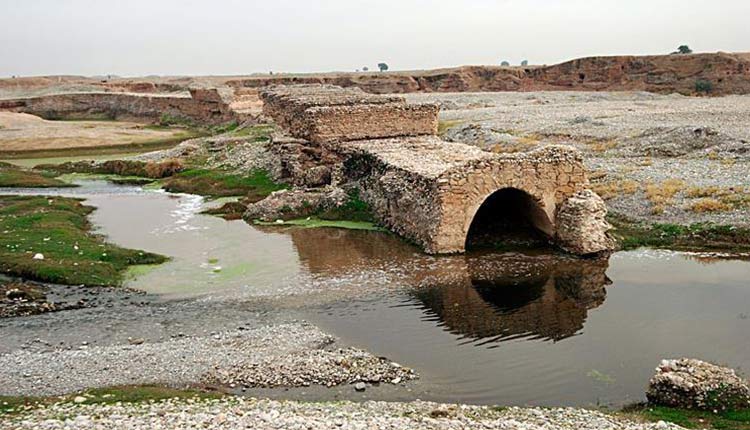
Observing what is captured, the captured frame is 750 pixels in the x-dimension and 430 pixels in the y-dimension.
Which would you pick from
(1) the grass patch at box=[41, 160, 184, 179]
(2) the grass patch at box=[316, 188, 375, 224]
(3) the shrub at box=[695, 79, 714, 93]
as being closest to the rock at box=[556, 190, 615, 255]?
(2) the grass patch at box=[316, 188, 375, 224]

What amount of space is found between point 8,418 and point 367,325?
6.93 metres

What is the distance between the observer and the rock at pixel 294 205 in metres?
25.6

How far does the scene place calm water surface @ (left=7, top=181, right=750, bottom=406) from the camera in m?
12.5

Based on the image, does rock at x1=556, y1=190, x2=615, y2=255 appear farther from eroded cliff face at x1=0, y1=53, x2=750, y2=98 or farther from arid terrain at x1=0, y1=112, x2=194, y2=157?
eroded cliff face at x1=0, y1=53, x2=750, y2=98

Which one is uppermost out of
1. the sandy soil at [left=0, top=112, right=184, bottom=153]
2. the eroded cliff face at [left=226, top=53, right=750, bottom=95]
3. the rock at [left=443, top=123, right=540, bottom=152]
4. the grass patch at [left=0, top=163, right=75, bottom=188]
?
the eroded cliff face at [left=226, top=53, right=750, bottom=95]

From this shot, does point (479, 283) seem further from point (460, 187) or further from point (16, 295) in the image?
point (16, 295)

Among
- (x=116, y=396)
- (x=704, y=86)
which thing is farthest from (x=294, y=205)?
(x=704, y=86)

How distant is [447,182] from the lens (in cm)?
1922

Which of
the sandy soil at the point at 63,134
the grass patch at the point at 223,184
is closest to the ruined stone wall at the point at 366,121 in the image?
the grass patch at the point at 223,184

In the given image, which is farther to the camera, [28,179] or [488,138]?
[28,179]

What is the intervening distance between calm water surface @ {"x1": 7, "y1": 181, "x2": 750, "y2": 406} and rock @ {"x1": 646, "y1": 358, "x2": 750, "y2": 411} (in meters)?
0.60

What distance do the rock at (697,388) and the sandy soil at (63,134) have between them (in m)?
46.2

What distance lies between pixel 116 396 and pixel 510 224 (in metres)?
13.8

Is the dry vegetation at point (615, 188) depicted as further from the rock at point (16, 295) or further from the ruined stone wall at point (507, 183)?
the rock at point (16, 295)
